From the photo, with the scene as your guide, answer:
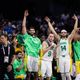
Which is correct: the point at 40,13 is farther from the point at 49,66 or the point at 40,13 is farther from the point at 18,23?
the point at 49,66

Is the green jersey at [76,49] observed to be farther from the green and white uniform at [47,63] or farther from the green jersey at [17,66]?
the green jersey at [17,66]

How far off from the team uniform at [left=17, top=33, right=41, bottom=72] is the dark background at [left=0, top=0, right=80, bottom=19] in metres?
10.7

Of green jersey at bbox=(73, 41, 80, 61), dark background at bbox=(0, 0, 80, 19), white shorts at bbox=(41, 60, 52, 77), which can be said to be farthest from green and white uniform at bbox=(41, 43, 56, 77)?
dark background at bbox=(0, 0, 80, 19)

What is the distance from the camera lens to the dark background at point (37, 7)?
87.8 feet

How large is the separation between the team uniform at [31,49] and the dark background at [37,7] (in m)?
10.7

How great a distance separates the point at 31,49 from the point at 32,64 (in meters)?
0.48

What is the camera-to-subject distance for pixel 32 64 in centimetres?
1600

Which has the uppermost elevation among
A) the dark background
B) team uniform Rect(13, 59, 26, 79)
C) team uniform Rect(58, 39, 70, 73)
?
the dark background

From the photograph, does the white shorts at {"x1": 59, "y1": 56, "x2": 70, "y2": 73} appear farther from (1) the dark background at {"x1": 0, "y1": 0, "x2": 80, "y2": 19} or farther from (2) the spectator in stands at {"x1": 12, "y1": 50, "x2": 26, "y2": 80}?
(1) the dark background at {"x1": 0, "y1": 0, "x2": 80, "y2": 19}

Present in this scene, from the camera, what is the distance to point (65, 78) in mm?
15969

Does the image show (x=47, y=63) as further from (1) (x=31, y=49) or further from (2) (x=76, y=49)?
(2) (x=76, y=49)

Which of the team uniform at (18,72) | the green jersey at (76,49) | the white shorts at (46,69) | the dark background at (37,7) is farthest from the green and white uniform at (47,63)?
the dark background at (37,7)

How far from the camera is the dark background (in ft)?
87.8

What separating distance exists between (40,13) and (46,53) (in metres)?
11.1
